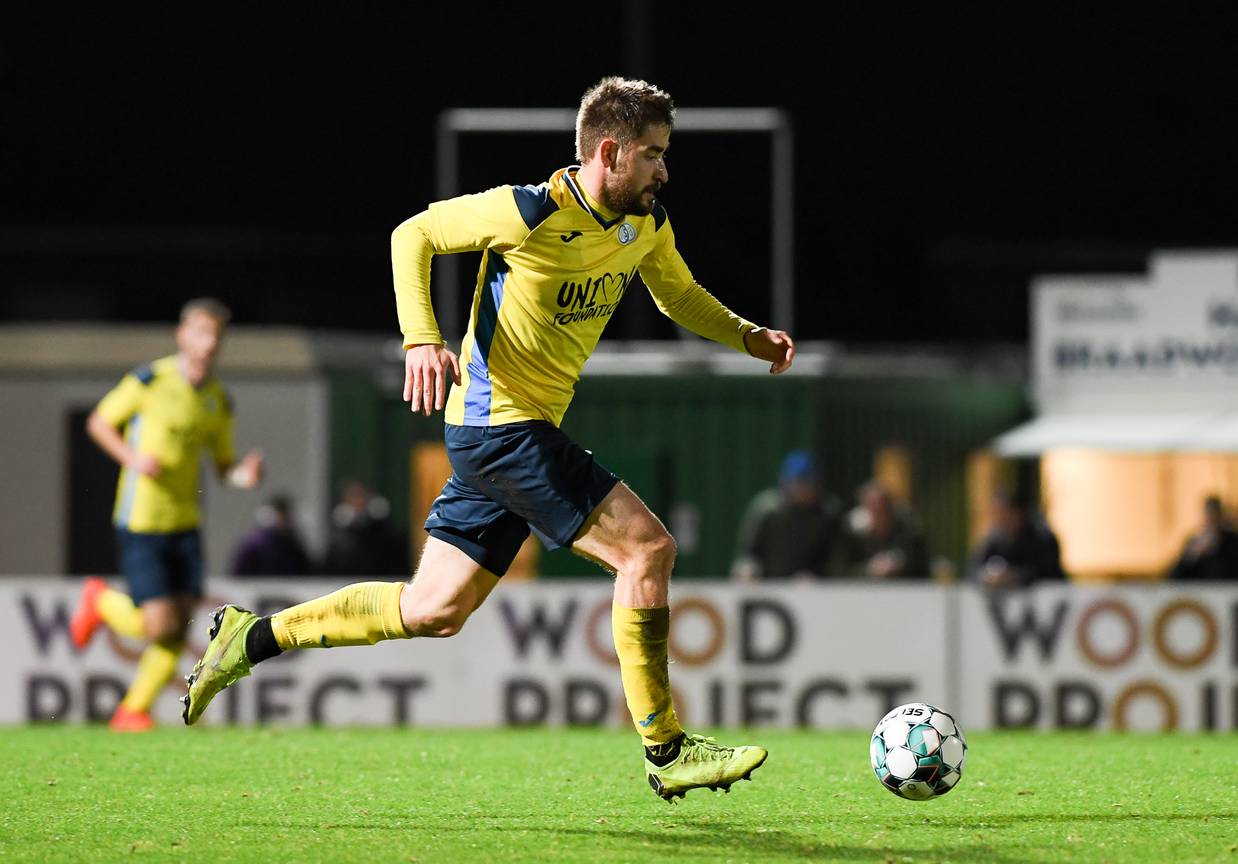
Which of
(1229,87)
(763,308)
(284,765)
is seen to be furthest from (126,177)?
(284,765)

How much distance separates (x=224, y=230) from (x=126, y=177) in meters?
1.87

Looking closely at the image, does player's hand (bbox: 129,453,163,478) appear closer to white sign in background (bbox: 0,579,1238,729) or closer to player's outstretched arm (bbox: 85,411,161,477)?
player's outstretched arm (bbox: 85,411,161,477)

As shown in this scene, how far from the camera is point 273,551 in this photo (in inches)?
635

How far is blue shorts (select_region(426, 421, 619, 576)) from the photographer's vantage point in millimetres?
6758

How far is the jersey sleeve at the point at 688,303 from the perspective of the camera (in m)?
7.37

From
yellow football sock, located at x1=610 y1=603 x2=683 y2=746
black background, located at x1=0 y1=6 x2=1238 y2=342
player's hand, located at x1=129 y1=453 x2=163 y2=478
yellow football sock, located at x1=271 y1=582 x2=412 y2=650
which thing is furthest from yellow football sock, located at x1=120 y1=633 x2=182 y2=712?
black background, located at x1=0 y1=6 x2=1238 y2=342

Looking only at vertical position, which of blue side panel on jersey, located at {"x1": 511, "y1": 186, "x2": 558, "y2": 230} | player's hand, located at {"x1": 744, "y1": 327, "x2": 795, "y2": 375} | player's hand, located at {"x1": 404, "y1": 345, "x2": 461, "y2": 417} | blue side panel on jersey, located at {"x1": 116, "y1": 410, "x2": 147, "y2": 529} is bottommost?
blue side panel on jersey, located at {"x1": 116, "y1": 410, "x2": 147, "y2": 529}

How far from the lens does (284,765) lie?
28.7ft

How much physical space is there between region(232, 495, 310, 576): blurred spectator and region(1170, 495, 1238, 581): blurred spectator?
644 cm

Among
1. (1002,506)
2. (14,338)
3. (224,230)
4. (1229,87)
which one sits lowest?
(1002,506)

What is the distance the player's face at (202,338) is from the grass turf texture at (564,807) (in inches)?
83.4

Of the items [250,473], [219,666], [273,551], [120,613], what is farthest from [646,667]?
[273,551]

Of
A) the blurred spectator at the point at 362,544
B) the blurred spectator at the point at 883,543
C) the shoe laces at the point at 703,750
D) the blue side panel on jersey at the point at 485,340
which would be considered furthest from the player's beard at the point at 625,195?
the blurred spectator at the point at 362,544

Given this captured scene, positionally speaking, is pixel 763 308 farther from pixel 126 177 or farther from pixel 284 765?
pixel 284 765
